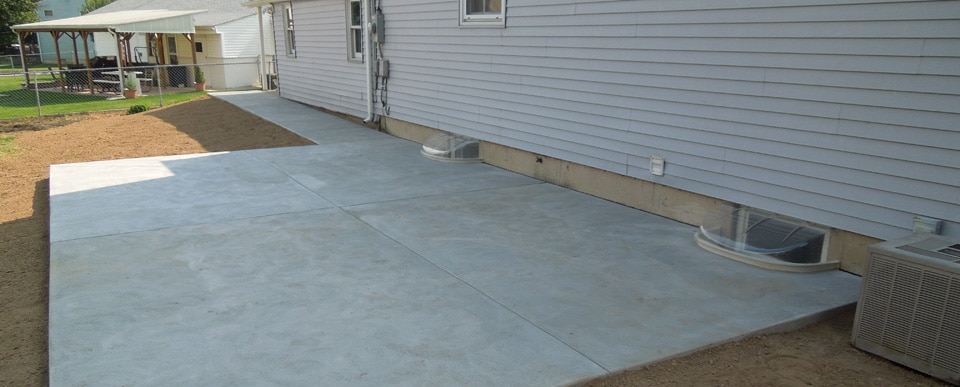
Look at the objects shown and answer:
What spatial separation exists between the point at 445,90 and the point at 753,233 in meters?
4.96

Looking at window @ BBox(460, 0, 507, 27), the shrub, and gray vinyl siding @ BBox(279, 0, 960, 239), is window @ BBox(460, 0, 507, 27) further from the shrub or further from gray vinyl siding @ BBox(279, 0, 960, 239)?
the shrub

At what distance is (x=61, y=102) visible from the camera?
17453mm

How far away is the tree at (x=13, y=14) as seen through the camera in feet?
111

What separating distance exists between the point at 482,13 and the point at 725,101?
3.80 meters

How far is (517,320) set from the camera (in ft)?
11.9

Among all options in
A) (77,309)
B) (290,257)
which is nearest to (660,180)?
(290,257)

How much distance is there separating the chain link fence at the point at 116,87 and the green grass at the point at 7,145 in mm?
4589

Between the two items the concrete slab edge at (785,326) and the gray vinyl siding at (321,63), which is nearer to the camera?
the concrete slab edge at (785,326)

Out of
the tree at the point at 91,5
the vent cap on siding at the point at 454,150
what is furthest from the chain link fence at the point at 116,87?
the tree at the point at 91,5

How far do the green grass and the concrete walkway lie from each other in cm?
388

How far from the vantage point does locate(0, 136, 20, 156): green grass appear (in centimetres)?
940

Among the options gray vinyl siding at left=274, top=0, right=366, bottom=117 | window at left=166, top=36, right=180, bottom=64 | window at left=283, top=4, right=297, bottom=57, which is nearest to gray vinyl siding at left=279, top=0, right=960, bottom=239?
gray vinyl siding at left=274, top=0, right=366, bottom=117

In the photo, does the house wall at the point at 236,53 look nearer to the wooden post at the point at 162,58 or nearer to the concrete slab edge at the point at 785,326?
the wooden post at the point at 162,58

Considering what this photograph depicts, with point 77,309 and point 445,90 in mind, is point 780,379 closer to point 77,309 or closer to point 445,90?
point 77,309
